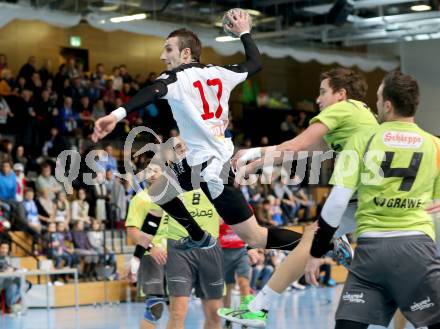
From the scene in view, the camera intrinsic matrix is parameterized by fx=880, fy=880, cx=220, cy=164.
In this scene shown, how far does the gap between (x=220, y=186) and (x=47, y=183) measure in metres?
12.3

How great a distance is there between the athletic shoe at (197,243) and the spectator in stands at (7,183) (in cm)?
968

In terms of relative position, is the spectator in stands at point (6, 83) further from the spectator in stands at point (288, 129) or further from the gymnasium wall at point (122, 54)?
the spectator in stands at point (288, 129)

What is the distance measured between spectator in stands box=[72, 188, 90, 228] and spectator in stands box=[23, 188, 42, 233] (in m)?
0.95

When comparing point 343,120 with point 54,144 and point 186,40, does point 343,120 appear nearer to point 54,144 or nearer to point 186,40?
point 186,40

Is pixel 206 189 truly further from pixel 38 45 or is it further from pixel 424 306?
pixel 38 45

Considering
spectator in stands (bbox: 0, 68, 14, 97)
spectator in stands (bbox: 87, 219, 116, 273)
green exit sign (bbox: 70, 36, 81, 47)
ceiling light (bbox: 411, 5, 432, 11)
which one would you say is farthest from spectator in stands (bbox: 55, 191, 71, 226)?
ceiling light (bbox: 411, 5, 432, 11)

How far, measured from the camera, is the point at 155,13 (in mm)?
21922

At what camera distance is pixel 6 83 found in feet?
68.7

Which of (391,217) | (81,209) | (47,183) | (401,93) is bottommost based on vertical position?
(81,209)

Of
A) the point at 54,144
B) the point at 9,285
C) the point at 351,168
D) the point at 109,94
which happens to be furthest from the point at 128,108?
the point at 109,94

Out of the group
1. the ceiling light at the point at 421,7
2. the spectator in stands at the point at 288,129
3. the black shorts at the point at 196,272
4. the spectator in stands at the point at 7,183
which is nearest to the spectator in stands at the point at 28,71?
the spectator in stands at the point at 7,183

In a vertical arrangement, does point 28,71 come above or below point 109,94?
above

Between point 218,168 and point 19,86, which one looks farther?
point 19,86

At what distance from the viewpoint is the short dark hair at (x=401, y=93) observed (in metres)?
5.29
